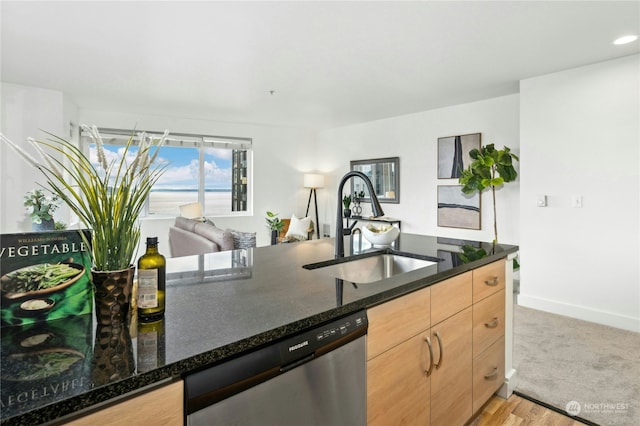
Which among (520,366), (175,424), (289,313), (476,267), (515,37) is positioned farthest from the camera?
(515,37)

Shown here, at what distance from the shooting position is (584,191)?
332cm

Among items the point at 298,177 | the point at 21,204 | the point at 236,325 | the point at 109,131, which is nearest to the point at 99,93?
the point at 109,131

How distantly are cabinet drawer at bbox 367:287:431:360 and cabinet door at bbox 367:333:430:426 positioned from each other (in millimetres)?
30

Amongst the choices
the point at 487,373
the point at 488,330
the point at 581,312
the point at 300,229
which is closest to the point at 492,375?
the point at 487,373

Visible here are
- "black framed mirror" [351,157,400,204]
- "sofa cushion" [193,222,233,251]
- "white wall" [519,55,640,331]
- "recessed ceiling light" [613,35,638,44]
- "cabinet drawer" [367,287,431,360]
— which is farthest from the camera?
"black framed mirror" [351,157,400,204]

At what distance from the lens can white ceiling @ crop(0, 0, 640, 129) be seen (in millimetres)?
2314

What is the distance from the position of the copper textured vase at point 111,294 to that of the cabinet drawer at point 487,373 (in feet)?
5.11

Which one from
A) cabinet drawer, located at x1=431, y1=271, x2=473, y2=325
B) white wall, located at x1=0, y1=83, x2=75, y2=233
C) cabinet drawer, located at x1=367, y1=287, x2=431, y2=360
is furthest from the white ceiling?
cabinet drawer, located at x1=367, y1=287, x2=431, y2=360

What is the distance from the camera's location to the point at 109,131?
520 cm

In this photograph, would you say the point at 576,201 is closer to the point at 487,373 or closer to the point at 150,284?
the point at 487,373

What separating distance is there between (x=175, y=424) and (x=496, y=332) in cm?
174

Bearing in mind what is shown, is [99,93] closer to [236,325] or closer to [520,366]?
[236,325]

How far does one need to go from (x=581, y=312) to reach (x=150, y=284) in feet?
13.1

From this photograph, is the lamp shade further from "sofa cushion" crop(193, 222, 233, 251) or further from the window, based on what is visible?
"sofa cushion" crop(193, 222, 233, 251)
